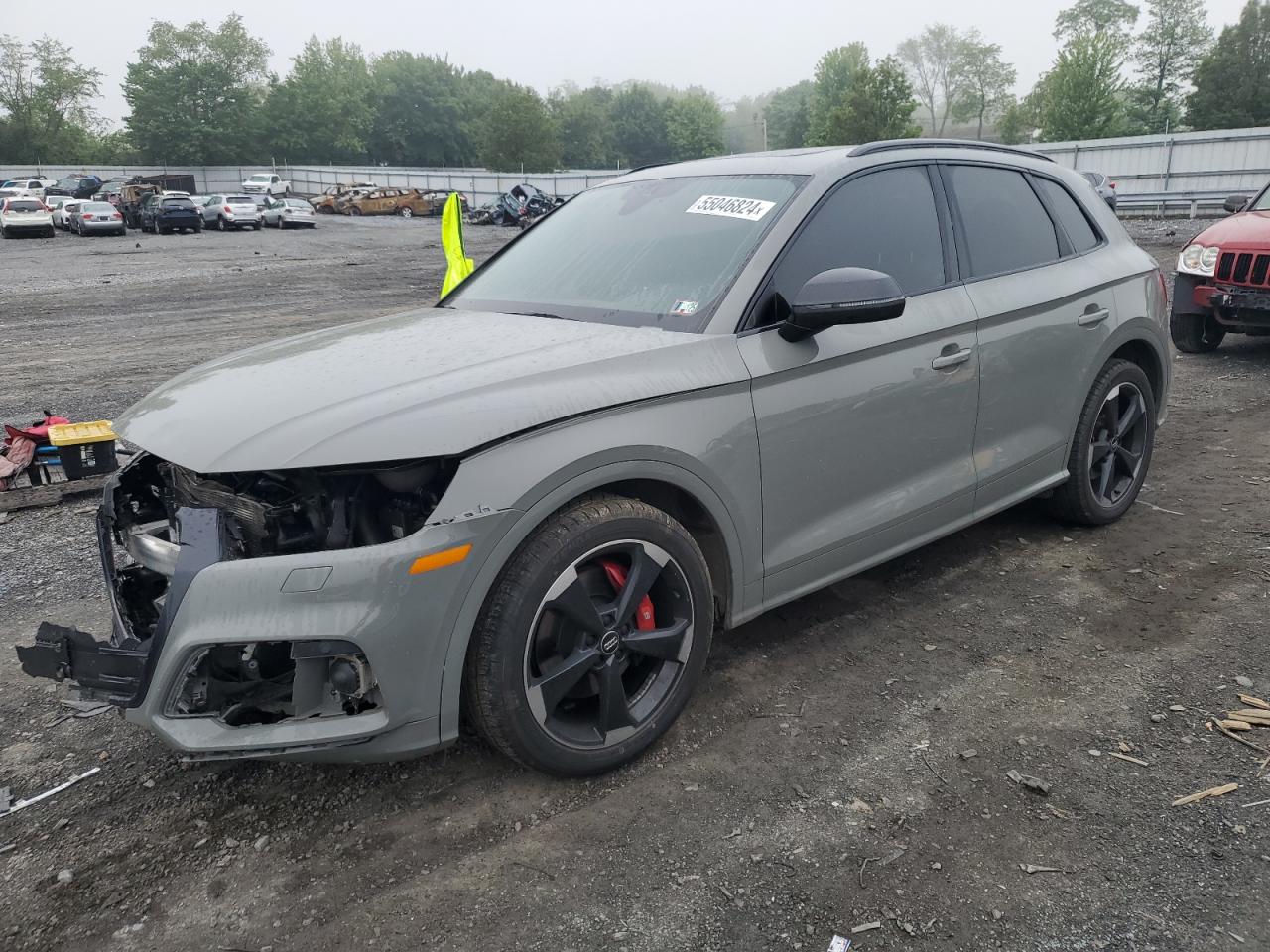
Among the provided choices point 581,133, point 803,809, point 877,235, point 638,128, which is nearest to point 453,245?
point 877,235

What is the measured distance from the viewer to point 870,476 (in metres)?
3.38

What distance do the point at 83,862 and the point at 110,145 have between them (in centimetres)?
11268

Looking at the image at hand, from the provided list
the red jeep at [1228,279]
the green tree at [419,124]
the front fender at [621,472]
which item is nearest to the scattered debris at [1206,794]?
the front fender at [621,472]

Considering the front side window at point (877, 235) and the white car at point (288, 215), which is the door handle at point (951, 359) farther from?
the white car at point (288, 215)

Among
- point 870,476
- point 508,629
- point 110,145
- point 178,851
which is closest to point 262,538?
point 508,629

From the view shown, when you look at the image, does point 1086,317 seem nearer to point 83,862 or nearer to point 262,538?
point 262,538

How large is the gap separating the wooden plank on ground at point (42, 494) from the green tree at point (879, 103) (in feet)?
185

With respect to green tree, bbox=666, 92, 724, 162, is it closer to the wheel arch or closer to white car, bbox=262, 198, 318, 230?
white car, bbox=262, 198, 318, 230

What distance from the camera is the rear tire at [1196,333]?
29.0ft

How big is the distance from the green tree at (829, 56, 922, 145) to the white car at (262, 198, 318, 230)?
105 feet

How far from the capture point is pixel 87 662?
98.6 inches

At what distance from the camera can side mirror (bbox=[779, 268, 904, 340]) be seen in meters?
2.90

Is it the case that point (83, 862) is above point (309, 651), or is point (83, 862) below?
below

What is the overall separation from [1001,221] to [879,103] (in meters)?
57.7
